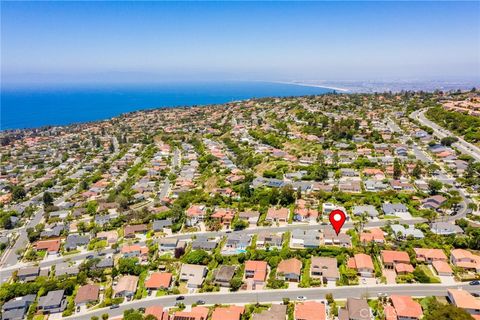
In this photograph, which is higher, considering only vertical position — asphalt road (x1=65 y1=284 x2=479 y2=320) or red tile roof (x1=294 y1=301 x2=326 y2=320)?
red tile roof (x1=294 y1=301 x2=326 y2=320)

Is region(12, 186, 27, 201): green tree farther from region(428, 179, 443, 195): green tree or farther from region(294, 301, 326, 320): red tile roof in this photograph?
region(428, 179, 443, 195): green tree

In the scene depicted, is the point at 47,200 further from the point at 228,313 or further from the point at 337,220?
the point at 337,220

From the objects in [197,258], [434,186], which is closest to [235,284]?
[197,258]

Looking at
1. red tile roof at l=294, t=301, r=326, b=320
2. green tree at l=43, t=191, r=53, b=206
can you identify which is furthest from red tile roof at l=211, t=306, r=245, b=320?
green tree at l=43, t=191, r=53, b=206

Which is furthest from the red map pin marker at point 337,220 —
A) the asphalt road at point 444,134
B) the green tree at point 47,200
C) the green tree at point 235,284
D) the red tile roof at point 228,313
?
the green tree at point 47,200

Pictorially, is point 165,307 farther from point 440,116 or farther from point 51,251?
point 440,116

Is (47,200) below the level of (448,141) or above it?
below
